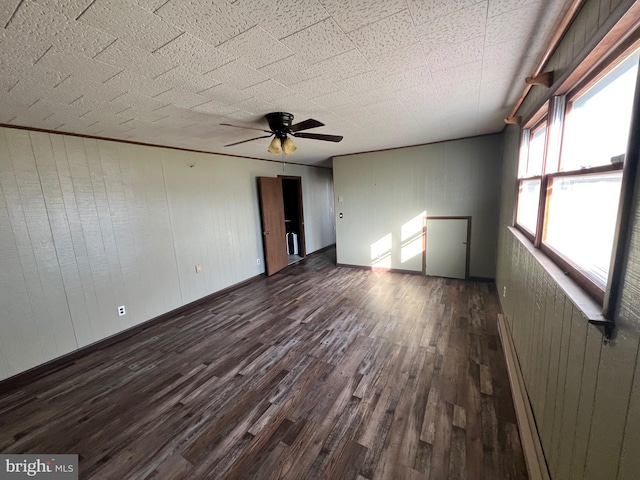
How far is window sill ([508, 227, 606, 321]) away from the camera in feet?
2.85

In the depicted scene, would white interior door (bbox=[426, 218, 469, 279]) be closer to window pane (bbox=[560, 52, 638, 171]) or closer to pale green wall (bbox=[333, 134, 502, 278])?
pale green wall (bbox=[333, 134, 502, 278])

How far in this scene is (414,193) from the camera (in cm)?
468

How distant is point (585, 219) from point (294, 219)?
6.23 metres

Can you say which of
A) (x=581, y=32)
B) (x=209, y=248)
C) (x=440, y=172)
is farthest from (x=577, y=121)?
(x=209, y=248)

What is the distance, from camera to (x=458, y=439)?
1.63 meters

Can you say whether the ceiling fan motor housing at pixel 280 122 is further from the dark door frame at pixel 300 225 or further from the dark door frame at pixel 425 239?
the dark door frame at pixel 300 225

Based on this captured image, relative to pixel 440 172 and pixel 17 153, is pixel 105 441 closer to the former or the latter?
pixel 17 153

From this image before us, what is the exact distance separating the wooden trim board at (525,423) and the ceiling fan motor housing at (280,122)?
2.85 m

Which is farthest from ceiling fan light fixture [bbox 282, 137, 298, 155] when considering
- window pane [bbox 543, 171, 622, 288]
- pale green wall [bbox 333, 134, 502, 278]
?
pale green wall [bbox 333, 134, 502, 278]

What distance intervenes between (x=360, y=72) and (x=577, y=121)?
4.25 feet

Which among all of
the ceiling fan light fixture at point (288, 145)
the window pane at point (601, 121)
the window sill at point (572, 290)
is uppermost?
the ceiling fan light fixture at point (288, 145)

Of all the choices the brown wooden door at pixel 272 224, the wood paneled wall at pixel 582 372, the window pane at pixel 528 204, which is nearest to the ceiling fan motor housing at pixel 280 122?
the wood paneled wall at pixel 582 372

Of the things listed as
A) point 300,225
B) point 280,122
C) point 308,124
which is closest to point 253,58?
point 308,124

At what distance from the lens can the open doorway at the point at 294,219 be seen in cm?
632
